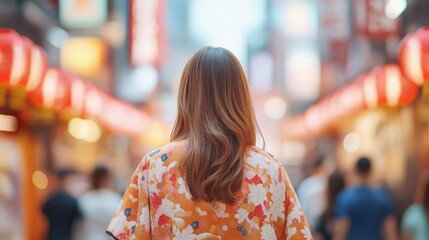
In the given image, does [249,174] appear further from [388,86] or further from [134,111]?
[134,111]

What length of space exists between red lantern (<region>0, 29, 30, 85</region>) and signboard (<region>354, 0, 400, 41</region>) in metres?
6.05

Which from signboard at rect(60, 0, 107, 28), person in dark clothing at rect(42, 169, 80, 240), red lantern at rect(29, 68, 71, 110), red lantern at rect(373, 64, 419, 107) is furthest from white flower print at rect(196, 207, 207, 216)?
signboard at rect(60, 0, 107, 28)

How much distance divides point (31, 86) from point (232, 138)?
Answer: 816cm

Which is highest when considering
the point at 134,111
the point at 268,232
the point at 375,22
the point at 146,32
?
the point at 375,22

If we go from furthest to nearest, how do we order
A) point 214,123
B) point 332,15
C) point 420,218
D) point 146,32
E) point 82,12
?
1. point 332,15
2. point 146,32
3. point 82,12
4. point 420,218
5. point 214,123

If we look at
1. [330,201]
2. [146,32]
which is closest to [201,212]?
[330,201]

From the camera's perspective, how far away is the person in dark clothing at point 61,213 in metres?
10.1

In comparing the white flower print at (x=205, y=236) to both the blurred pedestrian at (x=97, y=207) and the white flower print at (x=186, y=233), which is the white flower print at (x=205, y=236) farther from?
the blurred pedestrian at (x=97, y=207)

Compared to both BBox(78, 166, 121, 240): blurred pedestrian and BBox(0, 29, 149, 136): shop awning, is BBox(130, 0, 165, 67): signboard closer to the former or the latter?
BBox(0, 29, 149, 136): shop awning

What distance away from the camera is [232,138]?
333cm

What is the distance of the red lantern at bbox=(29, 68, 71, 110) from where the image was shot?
13.3 metres

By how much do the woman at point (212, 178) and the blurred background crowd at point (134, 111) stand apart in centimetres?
588

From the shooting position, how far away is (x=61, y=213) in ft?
33.5

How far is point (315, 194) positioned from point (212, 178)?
8.16 m
